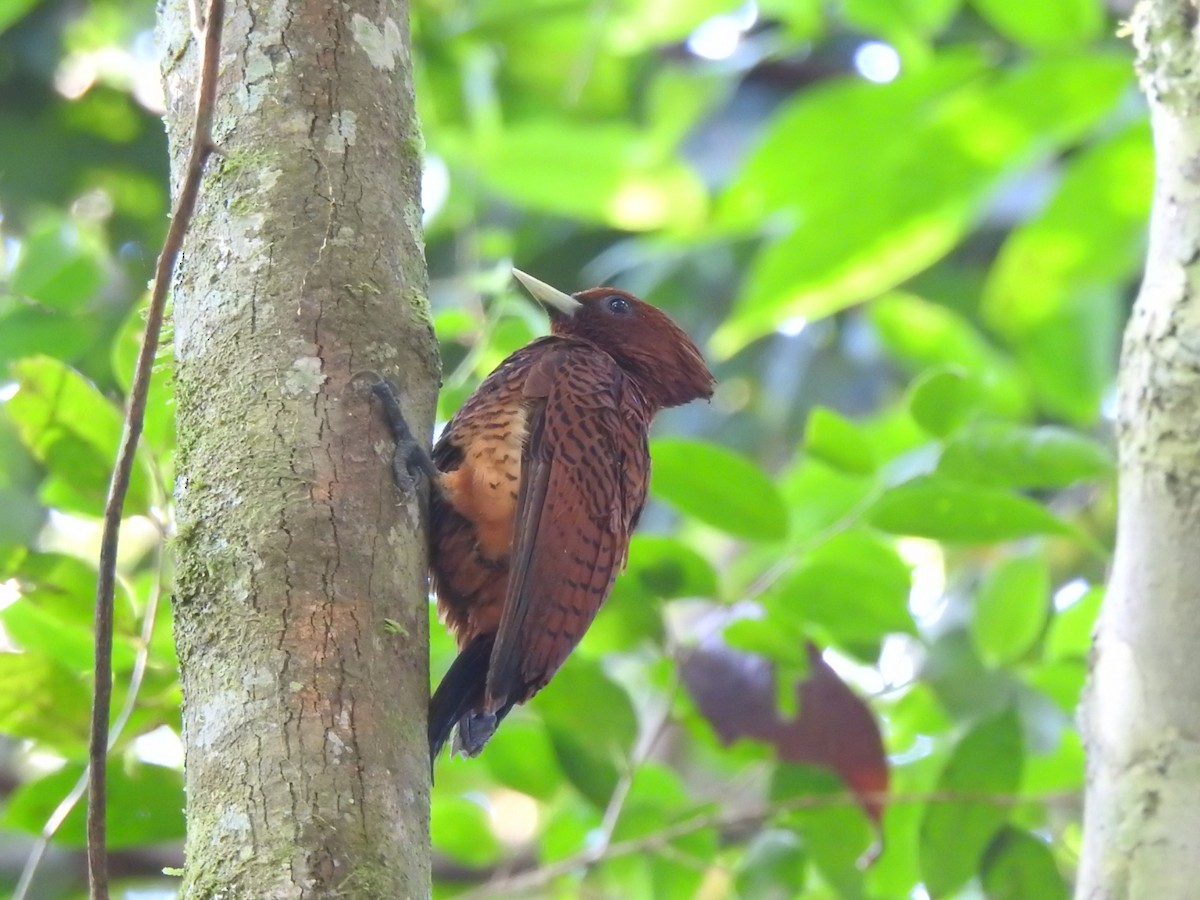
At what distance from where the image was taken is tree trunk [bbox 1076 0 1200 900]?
234cm

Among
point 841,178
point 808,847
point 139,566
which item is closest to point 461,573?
point 808,847

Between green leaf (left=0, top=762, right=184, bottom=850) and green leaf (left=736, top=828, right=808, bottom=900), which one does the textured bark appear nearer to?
green leaf (left=0, top=762, right=184, bottom=850)

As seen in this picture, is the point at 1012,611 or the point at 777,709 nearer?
the point at 777,709

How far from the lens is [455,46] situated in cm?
550

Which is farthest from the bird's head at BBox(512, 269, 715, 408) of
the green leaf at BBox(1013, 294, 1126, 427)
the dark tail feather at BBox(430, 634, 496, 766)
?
the green leaf at BBox(1013, 294, 1126, 427)

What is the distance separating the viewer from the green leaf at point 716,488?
310 cm

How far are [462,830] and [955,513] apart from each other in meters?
1.50

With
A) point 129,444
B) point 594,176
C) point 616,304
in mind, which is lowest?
point 129,444

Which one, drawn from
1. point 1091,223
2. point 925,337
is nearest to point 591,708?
point 1091,223

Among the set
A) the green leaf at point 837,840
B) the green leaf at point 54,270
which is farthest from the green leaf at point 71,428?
the green leaf at point 837,840

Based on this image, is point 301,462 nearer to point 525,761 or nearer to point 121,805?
point 121,805

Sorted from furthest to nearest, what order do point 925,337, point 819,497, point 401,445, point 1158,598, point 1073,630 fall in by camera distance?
point 925,337, point 819,497, point 1073,630, point 1158,598, point 401,445

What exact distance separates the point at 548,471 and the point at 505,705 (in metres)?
0.44

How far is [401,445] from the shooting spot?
6.75 ft
